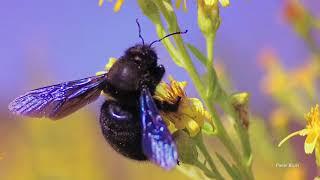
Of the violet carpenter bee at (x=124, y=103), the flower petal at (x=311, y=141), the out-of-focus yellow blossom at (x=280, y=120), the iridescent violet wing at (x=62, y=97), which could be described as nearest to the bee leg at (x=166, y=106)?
the violet carpenter bee at (x=124, y=103)

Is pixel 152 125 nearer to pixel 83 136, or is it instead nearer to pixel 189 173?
pixel 189 173

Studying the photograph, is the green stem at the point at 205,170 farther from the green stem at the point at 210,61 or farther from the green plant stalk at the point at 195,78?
the green stem at the point at 210,61

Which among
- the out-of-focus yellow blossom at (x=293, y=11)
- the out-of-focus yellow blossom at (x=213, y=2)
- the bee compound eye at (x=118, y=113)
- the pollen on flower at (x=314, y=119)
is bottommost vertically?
the pollen on flower at (x=314, y=119)

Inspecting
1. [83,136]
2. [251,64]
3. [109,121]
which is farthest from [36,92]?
[251,64]

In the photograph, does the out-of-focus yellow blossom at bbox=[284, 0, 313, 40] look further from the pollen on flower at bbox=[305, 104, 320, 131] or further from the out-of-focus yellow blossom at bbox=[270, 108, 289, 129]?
the pollen on flower at bbox=[305, 104, 320, 131]

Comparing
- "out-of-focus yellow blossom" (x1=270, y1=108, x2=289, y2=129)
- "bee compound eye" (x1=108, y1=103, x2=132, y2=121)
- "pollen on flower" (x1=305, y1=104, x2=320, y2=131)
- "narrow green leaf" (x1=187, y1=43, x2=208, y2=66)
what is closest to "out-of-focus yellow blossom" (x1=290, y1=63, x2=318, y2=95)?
"out-of-focus yellow blossom" (x1=270, y1=108, x2=289, y2=129)

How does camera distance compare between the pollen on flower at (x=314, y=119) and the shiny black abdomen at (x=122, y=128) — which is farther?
the pollen on flower at (x=314, y=119)
